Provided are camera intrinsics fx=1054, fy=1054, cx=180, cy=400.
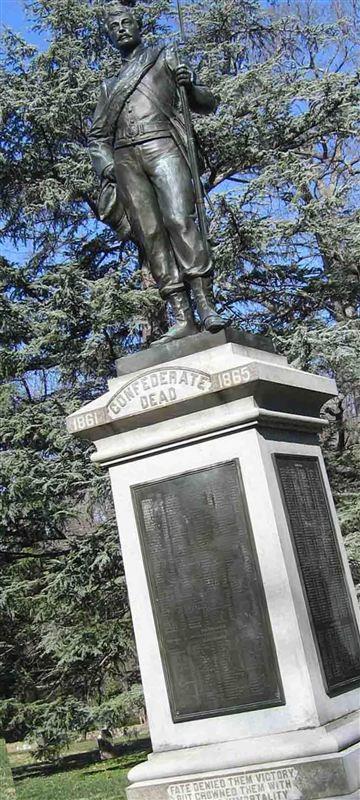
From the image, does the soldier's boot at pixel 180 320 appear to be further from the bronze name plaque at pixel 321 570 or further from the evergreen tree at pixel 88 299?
the evergreen tree at pixel 88 299

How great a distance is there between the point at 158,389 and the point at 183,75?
1.98 metres

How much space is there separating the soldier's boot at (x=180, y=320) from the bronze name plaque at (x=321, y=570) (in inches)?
39.3

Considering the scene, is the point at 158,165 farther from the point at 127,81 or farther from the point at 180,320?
the point at 180,320

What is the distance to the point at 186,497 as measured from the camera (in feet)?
18.9

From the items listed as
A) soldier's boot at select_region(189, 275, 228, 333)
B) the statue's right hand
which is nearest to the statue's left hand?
the statue's right hand

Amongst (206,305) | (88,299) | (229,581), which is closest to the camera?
(229,581)

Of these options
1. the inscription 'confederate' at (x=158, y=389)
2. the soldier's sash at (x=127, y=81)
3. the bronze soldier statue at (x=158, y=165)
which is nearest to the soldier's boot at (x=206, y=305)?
the bronze soldier statue at (x=158, y=165)

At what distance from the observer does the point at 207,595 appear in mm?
5602

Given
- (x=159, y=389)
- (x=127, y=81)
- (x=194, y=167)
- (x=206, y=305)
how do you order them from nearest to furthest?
(x=159, y=389) < (x=206, y=305) < (x=194, y=167) < (x=127, y=81)

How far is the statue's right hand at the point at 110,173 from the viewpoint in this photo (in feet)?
21.6

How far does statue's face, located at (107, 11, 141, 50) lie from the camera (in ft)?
21.3

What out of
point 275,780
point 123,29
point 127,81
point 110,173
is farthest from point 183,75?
point 275,780

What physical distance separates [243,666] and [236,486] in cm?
93

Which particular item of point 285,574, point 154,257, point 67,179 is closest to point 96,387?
point 67,179
